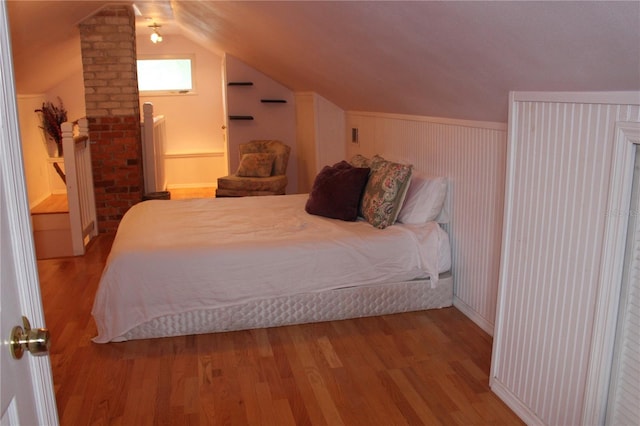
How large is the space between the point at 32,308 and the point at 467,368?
2.15 metres

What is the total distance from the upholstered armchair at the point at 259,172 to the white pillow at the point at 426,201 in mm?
2775

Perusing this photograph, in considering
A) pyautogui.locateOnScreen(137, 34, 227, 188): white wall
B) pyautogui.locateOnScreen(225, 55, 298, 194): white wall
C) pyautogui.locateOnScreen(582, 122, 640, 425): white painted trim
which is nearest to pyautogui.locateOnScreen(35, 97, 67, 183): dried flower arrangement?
pyautogui.locateOnScreen(137, 34, 227, 188): white wall

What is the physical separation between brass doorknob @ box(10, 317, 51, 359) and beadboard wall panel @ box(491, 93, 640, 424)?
1.65m

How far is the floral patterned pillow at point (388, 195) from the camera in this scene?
3412 millimetres

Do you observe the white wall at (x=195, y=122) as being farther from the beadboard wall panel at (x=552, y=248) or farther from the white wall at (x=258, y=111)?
the beadboard wall panel at (x=552, y=248)

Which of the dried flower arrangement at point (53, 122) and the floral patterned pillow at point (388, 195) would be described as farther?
the dried flower arrangement at point (53, 122)

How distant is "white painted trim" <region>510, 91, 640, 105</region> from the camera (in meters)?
1.64

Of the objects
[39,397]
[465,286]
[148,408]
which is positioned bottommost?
[148,408]

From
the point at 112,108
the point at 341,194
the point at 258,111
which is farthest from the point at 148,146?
the point at 341,194

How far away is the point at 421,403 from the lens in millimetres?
2377

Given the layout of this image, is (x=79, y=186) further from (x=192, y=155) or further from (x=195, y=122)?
(x=195, y=122)

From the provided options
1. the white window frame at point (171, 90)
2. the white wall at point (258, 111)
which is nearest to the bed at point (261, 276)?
the white wall at point (258, 111)

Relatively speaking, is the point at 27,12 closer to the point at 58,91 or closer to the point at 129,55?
the point at 129,55

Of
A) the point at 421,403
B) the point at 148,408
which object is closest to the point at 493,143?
the point at 421,403
